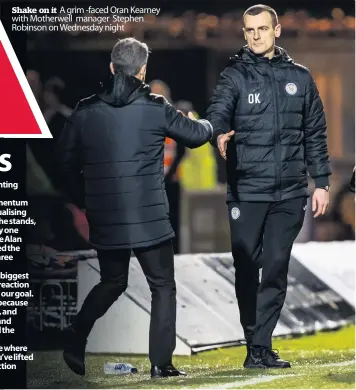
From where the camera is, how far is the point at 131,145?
650cm

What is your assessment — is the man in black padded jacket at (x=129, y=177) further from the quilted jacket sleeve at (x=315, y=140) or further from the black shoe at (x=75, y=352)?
the quilted jacket sleeve at (x=315, y=140)

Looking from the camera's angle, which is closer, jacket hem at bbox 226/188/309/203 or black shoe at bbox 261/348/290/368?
jacket hem at bbox 226/188/309/203

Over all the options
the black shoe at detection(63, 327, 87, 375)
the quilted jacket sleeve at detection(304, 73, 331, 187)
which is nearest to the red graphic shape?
the black shoe at detection(63, 327, 87, 375)

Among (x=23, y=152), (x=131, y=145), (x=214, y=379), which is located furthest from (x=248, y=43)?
(x=214, y=379)

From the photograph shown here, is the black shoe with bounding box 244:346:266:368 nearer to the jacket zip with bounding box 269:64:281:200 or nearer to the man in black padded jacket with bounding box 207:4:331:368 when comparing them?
the man in black padded jacket with bounding box 207:4:331:368

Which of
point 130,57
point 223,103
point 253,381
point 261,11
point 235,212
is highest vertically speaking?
point 261,11

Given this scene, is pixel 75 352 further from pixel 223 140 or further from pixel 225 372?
pixel 223 140

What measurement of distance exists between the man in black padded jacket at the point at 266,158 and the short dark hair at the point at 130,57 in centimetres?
49

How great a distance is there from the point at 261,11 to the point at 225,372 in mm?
2152

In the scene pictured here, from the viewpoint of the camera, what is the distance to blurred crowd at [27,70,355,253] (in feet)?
22.5

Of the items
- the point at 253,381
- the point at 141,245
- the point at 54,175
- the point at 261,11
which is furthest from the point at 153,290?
the point at 261,11

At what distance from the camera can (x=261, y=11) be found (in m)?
6.86

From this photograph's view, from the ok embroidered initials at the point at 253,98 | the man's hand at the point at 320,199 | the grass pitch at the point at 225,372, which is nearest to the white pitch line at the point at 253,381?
the grass pitch at the point at 225,372

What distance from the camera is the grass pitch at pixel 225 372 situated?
6.58 m
